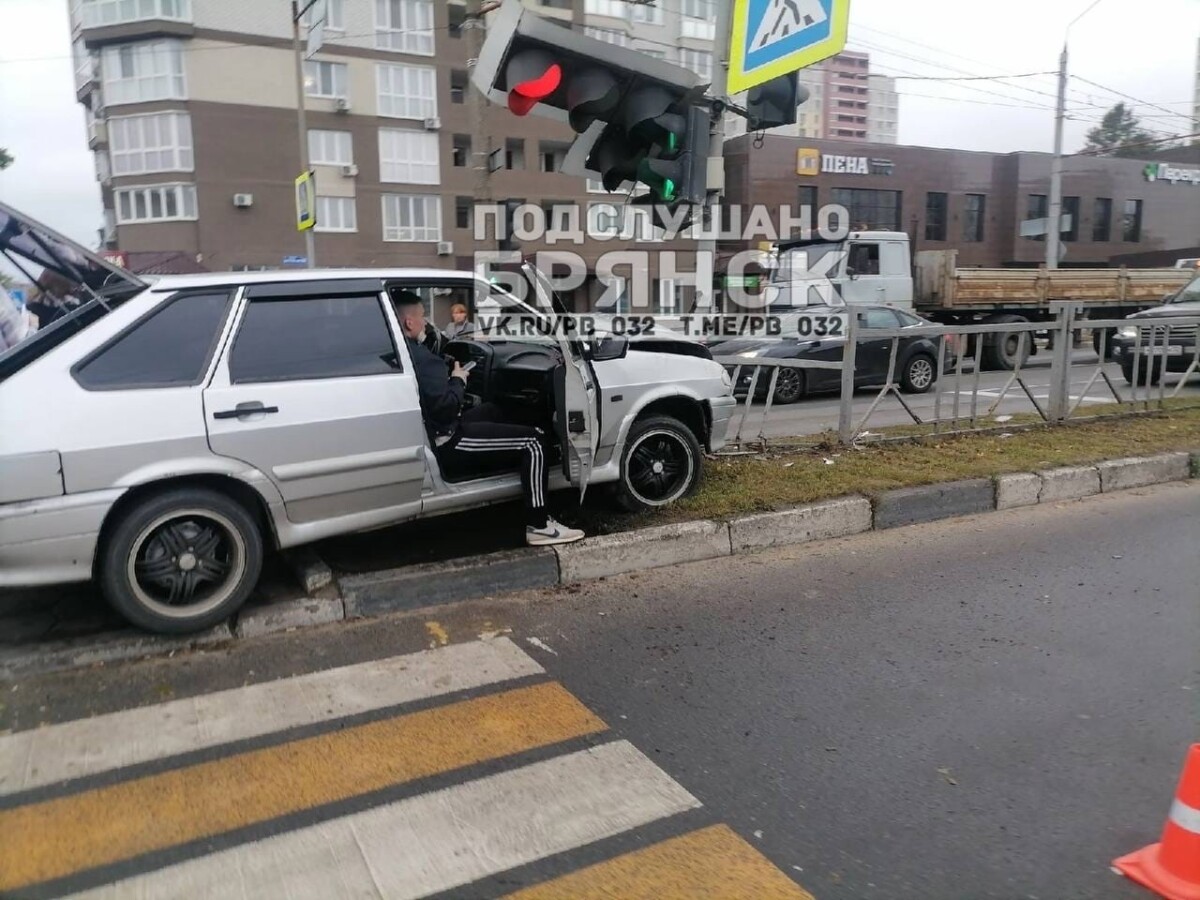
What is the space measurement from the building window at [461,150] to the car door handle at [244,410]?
3587 cm

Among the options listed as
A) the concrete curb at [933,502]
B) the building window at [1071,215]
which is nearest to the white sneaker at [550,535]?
the concrete curb at [933,502]

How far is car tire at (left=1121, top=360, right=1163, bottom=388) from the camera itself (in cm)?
980

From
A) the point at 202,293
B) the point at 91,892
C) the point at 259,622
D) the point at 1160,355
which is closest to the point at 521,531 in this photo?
the point at 259,622

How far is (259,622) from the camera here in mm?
4215

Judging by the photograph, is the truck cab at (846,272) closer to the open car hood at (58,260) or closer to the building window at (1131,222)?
the open car hood at (58,260)

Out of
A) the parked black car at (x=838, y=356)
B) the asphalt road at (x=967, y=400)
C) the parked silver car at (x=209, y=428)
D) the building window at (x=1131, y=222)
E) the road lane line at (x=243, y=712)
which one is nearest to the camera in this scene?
the road lane line at (x=243, y=712)

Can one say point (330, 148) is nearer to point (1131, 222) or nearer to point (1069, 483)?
point (1069, 483)

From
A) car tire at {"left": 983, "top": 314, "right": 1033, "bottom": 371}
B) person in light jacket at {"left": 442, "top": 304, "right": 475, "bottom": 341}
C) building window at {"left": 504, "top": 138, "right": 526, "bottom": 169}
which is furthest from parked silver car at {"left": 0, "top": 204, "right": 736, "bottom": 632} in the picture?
building window at {"left": 504, "top": 138, "right": 526, "bottom": 169}

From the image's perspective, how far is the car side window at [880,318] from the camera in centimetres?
1387

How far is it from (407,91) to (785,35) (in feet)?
110

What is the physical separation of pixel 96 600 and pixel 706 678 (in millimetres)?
3193

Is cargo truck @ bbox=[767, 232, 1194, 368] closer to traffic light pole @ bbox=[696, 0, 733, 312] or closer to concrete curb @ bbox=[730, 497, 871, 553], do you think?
traffic light pole @ bbox=[696, 0, 733, 312]

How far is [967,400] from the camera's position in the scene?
8.98 meters

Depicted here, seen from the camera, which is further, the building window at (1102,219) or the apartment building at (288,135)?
the building window at (1102,219)
